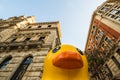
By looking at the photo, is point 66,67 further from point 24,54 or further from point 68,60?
point 24,54

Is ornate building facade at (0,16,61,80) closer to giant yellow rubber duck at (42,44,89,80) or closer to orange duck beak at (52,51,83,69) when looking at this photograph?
giant yellow rubber duck at (42,44,89,80)

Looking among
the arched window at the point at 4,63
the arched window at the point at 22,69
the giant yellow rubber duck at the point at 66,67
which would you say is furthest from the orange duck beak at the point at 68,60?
the arched window at the point at 4,63

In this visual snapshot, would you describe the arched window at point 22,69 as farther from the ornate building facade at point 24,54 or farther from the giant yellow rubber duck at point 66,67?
the giant yellow rubber duck at point 66,67

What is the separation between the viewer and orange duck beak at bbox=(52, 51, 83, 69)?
466cm

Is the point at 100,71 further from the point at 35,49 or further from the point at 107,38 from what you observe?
the point at 35,49

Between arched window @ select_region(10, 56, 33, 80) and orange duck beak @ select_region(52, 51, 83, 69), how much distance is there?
6.92 metres

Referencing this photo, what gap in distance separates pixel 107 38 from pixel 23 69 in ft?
58.6

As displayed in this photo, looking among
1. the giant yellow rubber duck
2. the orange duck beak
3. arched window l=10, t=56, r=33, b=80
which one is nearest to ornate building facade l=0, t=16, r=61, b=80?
arched window l=10, t=56, r=33, b=80

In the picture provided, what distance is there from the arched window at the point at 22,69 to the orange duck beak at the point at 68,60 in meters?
6.92

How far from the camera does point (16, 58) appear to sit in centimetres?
1270

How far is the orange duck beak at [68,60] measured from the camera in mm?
4656

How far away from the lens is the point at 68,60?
466 cm

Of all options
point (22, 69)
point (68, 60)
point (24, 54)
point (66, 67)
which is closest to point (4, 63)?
point (24, 54)

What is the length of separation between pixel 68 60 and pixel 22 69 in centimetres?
794
